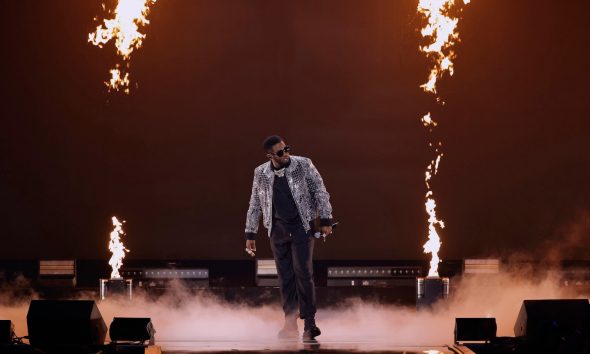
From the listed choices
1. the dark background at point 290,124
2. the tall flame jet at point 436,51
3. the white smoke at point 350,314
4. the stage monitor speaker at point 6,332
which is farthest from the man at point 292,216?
the tall flame jet at point 436,51

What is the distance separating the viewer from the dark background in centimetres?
911

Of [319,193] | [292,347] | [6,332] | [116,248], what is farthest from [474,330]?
[116,248]

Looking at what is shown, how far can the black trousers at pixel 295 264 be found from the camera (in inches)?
271

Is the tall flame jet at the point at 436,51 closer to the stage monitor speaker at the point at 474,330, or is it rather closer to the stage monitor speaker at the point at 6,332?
the stage monitor speaker at the point at 474,330

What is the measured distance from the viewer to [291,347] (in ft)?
20.8

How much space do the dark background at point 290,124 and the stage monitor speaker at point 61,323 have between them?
3.44 m

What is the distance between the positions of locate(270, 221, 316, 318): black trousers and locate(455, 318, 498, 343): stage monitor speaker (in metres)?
Result: 1.18

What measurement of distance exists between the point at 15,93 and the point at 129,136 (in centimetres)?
119

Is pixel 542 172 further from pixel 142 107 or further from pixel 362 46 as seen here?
pixel 142 107

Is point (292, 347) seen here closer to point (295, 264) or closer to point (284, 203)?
point (295, 264)

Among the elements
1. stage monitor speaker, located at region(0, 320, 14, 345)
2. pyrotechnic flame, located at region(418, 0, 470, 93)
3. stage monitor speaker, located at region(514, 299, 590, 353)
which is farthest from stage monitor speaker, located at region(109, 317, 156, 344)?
pyrotechnic flame, located at region(418, 0, 470, 93)

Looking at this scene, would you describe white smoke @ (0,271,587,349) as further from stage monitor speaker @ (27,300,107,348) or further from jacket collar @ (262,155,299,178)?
jacket collar @ (262,155,299,178)

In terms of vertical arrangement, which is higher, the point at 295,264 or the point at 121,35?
the point at 121,35

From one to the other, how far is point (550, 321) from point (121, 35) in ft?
17.1
